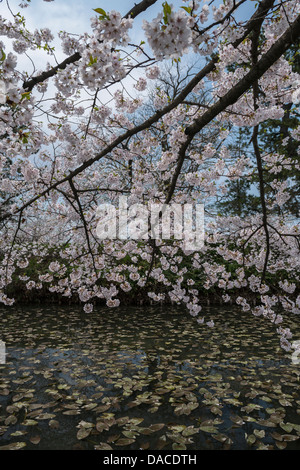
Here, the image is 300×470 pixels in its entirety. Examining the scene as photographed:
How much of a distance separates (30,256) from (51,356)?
24.9ft

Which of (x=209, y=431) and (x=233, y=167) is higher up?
(x=233, y=167)

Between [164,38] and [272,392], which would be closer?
[164,38]

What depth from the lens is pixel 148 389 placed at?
377 cm

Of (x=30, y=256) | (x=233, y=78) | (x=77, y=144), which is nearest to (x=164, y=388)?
(x=77, y=144)

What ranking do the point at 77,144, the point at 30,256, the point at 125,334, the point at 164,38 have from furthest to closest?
the point at 30,256
the point at 125,334
the point at 77,144
the point at 164,38

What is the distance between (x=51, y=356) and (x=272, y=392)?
331 centimetres

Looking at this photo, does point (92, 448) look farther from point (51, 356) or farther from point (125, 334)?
point (125, 334)

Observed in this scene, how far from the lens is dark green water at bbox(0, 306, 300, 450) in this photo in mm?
2771

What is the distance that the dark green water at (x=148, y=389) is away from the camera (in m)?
2.77

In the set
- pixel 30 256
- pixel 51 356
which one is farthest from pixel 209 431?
pixel 30 256

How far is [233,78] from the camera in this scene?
15.9 ft
